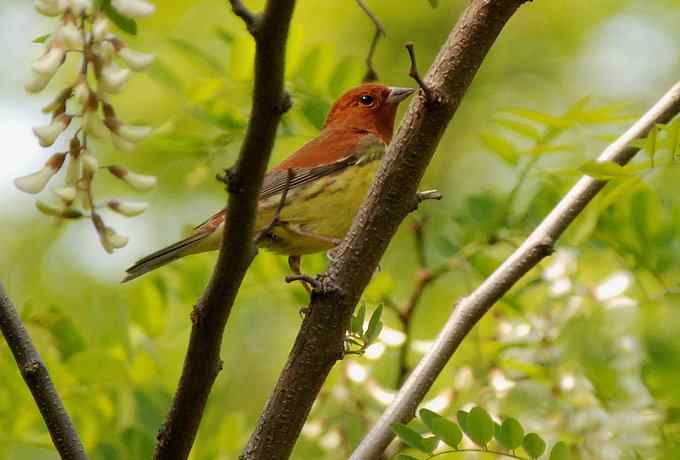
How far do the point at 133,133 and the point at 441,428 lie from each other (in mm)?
1272

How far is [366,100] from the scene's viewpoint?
5.90 meters

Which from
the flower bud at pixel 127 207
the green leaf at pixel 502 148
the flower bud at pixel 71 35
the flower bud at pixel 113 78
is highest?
the flower bud at pixel 71 35

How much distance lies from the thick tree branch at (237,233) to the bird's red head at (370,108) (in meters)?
3.26

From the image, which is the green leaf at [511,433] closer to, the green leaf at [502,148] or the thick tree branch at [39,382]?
the thick tree branch at [39,382]

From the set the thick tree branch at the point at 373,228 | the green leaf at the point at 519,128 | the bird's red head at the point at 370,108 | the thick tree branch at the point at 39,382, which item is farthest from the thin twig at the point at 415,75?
the bird's red head at the point at 370,108

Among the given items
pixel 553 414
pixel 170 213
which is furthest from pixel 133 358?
→ pixel 170 213

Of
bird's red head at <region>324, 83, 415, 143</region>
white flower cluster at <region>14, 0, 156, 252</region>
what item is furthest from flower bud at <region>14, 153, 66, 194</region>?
bird's red head at <region>324, 83, 415, 143</region>

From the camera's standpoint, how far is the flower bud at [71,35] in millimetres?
2076

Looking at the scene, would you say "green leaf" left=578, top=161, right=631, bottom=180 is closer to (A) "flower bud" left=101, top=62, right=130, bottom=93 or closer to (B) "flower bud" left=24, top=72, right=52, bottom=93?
(A) "flower bud" left=101, top=62, right=130, bottom=93

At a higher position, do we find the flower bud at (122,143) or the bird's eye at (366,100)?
the flower bud at (122,143)

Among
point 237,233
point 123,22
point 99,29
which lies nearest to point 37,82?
point 99,29

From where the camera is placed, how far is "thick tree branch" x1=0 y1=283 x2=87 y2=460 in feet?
8.95

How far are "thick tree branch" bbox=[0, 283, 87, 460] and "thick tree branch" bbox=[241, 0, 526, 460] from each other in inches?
18.0

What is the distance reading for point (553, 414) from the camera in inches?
157
